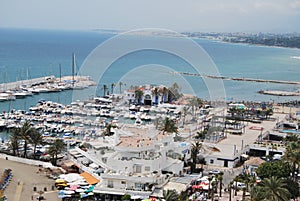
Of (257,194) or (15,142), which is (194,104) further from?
(257,194)

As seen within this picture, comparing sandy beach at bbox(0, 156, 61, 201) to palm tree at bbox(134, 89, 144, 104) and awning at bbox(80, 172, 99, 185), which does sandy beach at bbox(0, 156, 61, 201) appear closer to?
awning at bbox(80, 172, 99, 185)

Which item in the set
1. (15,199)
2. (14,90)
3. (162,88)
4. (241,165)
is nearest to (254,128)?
(241,165)

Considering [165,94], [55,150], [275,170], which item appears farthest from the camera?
[165,94]

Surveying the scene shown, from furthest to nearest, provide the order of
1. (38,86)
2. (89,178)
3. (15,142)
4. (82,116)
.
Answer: (38,86), (82,116), (15,142), (89,178)

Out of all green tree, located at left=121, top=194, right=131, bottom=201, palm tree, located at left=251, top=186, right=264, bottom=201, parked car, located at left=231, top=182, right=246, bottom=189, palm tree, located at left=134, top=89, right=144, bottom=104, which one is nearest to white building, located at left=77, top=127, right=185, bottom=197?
green tree, located at left=121, top=194, right=131, bottom=201

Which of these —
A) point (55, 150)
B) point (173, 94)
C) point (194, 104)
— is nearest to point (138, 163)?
point (55, 150)

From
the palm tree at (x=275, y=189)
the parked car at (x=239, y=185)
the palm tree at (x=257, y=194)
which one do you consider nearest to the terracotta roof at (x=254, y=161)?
the parked car at (x=239, y=185)
